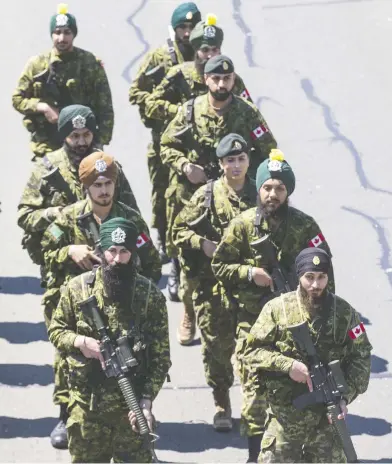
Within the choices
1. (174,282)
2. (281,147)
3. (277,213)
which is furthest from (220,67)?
(281,147)

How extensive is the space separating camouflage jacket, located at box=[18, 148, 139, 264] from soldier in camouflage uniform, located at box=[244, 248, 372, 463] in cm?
199

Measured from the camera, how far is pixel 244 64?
1675 cm

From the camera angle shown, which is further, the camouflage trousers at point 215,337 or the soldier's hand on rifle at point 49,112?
the soldier's hand on rifle at point 49,112

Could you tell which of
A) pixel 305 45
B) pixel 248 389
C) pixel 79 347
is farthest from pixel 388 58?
pixel 79 347

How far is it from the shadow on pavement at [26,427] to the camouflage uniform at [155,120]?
9.21 ft

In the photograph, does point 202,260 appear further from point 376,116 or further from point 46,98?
point 376,116

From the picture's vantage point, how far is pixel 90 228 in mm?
9680

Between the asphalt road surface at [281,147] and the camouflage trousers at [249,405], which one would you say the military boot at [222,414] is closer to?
the asphalt road surface at [281,147]

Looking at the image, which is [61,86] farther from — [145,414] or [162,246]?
[145,414]

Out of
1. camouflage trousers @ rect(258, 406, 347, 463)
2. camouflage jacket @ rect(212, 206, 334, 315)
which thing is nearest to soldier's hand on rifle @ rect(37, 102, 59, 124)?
camouflage jacket @ rect(212, 206, 334, 315)

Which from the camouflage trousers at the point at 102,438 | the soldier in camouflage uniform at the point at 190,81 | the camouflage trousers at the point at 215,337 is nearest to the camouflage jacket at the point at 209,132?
the soldier in camouflage uniform at the point at 190,81

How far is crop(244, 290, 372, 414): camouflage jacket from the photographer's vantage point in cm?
863

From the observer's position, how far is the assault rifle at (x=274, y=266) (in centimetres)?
962

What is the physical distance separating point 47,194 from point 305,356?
2733mm
